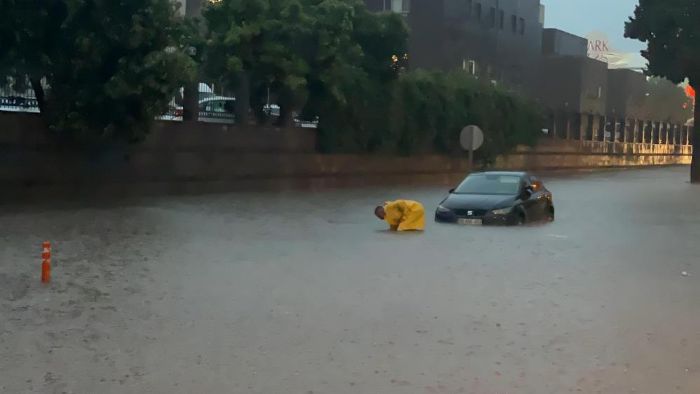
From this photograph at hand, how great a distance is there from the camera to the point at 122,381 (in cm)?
688

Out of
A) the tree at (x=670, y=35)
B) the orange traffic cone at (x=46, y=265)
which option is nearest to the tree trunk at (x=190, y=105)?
the orange traffic cone at (x=46, y=265)

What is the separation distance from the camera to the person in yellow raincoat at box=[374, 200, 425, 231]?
60.0ft

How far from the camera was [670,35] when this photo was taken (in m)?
41.3

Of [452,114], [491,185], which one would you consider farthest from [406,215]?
[452,114]

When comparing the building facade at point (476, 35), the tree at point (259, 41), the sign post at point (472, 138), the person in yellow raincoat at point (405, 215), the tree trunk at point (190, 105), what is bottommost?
the person in yellow raincoat at point (405, 215)

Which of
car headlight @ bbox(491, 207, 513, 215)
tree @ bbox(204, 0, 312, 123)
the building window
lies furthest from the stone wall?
car headlight @ bbox(491, 207, 513, 215)

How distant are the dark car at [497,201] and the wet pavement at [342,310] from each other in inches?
21.9

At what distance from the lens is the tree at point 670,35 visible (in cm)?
3966

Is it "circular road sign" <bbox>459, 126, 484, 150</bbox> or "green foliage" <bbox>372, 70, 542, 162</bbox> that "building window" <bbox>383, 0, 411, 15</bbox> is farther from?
"circular road sign" <bbox>459, 126, 484, 150</bbox>

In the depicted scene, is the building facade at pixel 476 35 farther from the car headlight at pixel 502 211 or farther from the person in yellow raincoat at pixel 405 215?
the person in yellow raincoat at pixel 405 215

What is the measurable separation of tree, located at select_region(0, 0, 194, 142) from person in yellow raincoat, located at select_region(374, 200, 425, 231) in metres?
7.29

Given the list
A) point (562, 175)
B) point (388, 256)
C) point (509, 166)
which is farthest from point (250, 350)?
point (562, 175)

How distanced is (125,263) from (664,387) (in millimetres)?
8396

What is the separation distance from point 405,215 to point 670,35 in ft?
90.1
